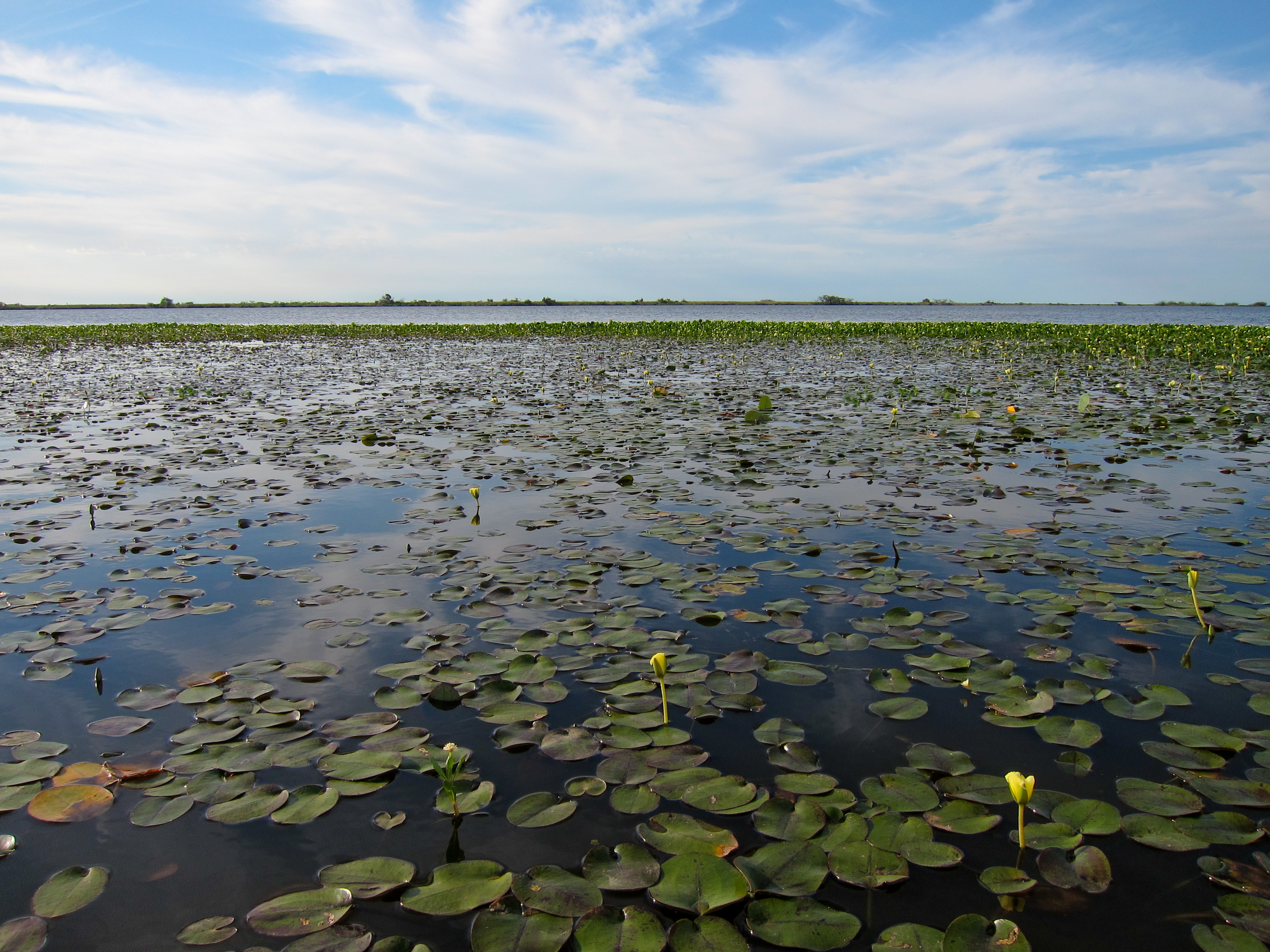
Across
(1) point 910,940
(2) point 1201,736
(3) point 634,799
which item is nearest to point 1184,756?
(2) point 1201,736

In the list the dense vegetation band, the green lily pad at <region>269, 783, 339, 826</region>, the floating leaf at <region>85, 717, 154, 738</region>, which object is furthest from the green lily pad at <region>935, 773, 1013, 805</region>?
the dense vegetation band

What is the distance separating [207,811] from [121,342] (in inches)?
1173

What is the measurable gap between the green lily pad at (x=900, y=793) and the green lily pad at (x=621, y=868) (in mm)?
682

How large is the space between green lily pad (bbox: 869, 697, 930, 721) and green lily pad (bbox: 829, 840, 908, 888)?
0.66 meters

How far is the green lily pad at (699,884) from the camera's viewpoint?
65.0 inches

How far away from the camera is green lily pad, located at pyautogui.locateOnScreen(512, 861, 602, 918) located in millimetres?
1641

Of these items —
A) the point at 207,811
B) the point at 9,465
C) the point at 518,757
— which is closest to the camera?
the point at 207,811

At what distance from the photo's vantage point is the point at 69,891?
1707 millimetres

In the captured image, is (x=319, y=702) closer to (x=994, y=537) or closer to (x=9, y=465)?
(x=994, y=537)

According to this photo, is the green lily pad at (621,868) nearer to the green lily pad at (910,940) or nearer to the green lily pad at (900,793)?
the green lily pad at (910,940)

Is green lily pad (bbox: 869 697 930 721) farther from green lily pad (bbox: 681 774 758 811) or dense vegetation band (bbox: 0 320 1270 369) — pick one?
dense vegetation band (bbox: 0 320 1270 369)

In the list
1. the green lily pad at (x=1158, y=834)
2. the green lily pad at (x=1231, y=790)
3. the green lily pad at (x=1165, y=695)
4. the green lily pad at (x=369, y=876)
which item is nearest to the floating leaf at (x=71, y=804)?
the green lily pad at (x=369, y=876)

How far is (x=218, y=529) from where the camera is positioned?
452 cm

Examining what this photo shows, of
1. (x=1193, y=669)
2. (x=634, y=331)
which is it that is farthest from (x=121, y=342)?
(x=1193, y=669)
